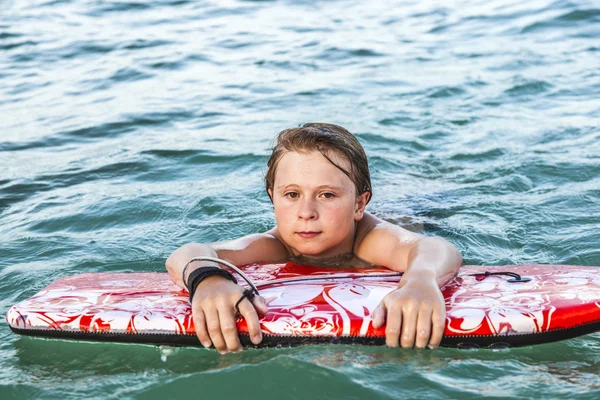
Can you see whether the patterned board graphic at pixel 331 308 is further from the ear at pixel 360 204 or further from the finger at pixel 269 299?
the ear at pixel 360 204

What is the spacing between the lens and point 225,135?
305 inches

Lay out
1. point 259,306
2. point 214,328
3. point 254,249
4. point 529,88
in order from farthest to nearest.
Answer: point 529,88, point 254,249, point 259,306, point 214,328

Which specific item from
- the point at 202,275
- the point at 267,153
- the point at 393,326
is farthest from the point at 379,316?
the point at 267,153

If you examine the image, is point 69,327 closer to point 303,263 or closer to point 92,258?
point 303,263

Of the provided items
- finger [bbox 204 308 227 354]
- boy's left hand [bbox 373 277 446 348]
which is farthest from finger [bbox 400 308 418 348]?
finger [bbox 204 308 227 354]

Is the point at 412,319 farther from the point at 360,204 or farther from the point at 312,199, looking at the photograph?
the point at 360,204

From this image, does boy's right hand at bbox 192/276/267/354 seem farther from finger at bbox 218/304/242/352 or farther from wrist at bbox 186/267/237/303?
wrist at bbox 186/267/237/303

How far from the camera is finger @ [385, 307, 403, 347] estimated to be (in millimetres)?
2908

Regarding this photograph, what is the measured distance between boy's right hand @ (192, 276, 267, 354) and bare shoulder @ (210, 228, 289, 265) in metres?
0.73

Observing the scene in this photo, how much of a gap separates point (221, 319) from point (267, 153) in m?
4.08

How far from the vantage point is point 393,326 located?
291cm

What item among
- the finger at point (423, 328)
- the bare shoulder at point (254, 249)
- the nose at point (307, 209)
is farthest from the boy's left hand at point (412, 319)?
the bare shoulder at point (254, 249)

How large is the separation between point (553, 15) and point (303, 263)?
386 inches

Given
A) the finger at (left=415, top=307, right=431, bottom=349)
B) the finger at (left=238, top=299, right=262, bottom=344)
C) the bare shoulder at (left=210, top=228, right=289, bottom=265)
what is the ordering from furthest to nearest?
the bare shoulder at (left=210, top=228, right=289, bottom=265) → the finger at (left=238, top=299, right=262, bottom=344) → the finger at (left=415, top=307, right=431, bottom=349)
